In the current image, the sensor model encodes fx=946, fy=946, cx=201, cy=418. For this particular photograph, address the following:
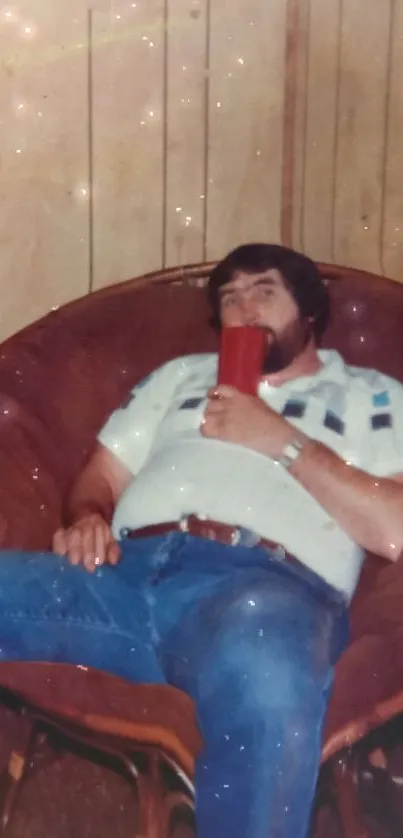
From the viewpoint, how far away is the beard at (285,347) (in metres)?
1.36

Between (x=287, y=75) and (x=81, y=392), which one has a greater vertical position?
(x=287, y=75)

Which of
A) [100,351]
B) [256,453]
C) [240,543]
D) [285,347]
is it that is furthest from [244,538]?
[100,351]

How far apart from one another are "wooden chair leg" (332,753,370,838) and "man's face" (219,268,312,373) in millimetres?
590

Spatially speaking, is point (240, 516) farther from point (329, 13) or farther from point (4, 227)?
point (329, 13)

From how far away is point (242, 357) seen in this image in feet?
4.09

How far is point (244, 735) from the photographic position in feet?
2.93

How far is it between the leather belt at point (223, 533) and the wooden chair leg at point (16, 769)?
28cm

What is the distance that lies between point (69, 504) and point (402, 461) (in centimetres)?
45

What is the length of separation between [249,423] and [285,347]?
194 mm

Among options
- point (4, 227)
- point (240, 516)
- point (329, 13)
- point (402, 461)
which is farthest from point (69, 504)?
point (329, 13)

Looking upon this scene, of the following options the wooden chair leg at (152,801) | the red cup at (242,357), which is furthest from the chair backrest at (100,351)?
the wooden chair leg at (152,801)

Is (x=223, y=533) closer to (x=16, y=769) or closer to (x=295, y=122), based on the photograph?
(x=16, y=769)

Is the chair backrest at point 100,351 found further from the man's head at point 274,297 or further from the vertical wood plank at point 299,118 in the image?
the vertical wood plank at point 299,118

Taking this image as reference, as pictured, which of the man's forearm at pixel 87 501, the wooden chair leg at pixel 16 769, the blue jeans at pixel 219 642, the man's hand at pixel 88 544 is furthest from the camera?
the man's forearm at pixel 87 501
